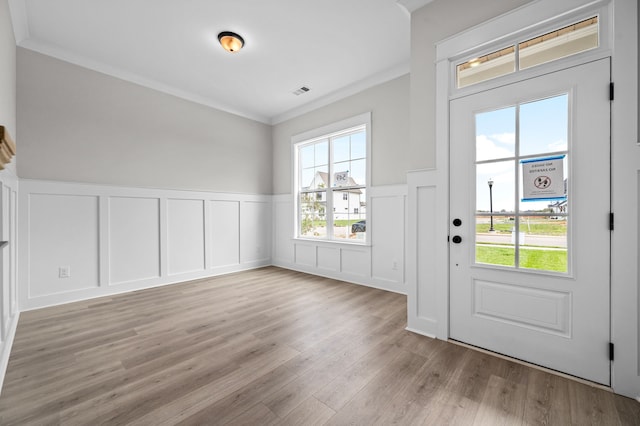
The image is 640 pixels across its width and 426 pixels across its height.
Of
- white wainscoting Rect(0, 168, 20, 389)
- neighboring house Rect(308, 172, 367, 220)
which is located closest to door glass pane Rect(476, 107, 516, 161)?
neighboring house Rect(308, 172, 367, 220)

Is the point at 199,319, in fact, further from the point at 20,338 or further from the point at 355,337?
the point at 355,337

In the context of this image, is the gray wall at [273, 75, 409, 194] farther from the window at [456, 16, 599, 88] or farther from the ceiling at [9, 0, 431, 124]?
the window at [456, 16, 599, 88]

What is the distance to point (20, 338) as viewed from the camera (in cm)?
235

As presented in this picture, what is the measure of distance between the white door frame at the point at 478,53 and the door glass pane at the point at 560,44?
0.04 m

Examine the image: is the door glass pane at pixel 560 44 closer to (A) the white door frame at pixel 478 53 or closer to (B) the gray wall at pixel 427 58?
(A) the white door frame at pixel 478 53

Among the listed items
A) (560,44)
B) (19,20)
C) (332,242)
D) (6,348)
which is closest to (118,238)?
(6,348)

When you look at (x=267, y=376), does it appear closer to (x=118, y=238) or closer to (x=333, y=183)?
(x=118, y=238)

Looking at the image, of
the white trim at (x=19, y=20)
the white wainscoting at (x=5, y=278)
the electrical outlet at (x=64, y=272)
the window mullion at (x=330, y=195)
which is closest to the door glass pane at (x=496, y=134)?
the window mullion at (x=330, y=195)

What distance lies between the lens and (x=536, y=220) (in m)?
1.93

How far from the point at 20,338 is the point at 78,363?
93 cm

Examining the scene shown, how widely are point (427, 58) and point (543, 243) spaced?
1796 mm

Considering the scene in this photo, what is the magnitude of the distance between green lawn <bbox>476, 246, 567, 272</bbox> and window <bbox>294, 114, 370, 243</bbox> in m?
2.14

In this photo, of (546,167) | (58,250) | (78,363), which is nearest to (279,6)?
(546,167)

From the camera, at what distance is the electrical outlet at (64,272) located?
10.5 feet
